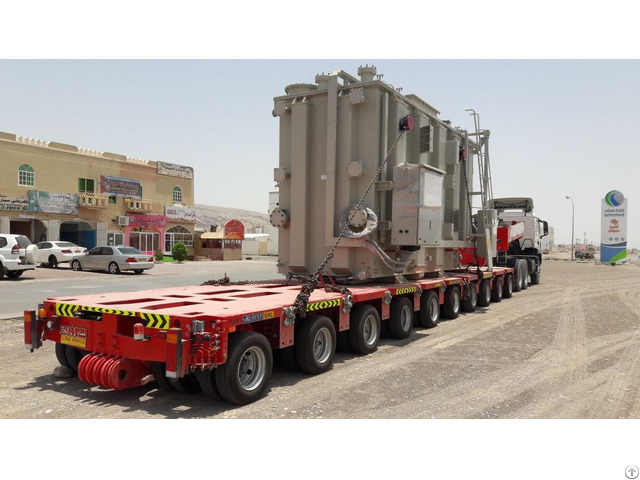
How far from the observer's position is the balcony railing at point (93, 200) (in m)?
35.0

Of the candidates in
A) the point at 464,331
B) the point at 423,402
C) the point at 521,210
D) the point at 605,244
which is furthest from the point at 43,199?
the point at 605,244

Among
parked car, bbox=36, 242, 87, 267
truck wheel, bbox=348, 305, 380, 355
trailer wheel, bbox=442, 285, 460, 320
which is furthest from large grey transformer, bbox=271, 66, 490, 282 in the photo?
parked car, bbox=36, 242, 87, 267

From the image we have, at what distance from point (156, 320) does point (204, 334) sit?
2.05 feet

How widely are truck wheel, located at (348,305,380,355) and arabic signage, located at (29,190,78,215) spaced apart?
30.7 meters

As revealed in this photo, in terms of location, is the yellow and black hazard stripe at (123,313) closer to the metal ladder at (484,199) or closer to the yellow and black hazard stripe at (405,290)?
the yellow and black hazard stripe at (405,290)

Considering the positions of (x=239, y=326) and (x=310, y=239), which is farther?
(x=310, y=239)

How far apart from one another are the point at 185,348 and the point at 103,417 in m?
1.12

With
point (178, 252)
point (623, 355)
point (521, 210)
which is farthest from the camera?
point (178, 252)

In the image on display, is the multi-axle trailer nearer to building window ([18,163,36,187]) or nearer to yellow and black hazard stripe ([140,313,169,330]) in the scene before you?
yellow and black hazard stripe ([140,313,169,330])

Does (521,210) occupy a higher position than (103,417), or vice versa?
(521,210)

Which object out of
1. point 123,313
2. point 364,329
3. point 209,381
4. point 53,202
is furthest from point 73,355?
point 53,202

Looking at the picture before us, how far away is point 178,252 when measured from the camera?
1517 inches

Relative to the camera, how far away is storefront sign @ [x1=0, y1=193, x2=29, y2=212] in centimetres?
3084

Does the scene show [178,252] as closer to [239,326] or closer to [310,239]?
[310,239]
